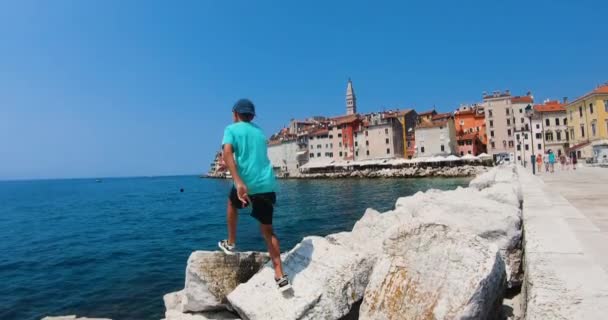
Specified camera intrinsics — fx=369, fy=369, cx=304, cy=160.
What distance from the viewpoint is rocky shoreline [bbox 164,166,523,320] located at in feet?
10.5

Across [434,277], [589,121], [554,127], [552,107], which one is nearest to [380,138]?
[552,107]

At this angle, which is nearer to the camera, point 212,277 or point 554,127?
point 212,277

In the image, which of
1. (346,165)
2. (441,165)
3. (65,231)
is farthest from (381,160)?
(65,231)

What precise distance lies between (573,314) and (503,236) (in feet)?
8.26

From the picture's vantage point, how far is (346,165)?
81.0 m

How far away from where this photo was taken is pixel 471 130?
78.5 meters

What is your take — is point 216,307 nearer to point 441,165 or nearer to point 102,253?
point 102,253

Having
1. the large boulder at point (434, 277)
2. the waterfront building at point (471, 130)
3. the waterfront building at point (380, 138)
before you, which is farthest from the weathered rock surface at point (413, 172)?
the large boulder at point (434, 277)

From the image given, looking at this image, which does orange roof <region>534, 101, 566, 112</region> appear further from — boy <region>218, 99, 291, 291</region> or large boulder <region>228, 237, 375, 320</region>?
boy <region>218, 99, 291, 291</region>

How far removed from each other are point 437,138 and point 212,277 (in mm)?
72432

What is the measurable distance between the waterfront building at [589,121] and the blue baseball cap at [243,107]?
43639 mm

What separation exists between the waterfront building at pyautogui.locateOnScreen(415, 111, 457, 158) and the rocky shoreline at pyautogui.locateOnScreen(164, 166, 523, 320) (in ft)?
229

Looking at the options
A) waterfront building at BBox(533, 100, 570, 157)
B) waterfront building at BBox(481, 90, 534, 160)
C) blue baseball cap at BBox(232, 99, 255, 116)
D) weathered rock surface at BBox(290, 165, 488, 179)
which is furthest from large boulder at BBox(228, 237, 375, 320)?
waterfront building at BBox(481, 90, 534, 160)

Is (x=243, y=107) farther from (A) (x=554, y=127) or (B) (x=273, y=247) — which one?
(A) (x=554, y=127)
